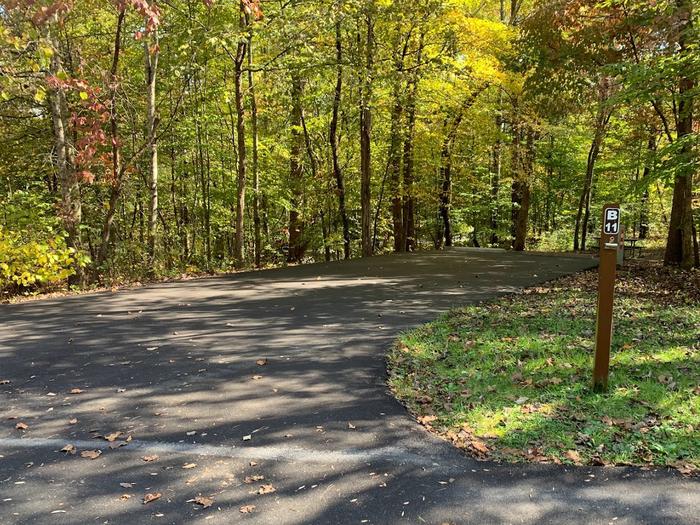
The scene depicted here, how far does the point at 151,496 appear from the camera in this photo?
9.44ft

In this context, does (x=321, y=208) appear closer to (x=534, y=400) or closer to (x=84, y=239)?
(x=84, y=239)

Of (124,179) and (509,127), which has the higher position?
(509,127)

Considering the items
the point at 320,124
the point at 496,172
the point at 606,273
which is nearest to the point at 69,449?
the point at 606,273

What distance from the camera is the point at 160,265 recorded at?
1309 centimetres

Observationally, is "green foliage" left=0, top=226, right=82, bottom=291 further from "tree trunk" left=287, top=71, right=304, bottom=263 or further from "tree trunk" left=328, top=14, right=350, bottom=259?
"tree trunk" left=287, top=71, right=304, bottom=263


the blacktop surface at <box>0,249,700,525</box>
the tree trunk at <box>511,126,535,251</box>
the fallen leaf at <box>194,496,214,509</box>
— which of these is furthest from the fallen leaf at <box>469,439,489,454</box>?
the tree trunk at <box>511,126,535,251</box>

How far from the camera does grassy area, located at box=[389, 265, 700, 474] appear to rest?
11.2 ft

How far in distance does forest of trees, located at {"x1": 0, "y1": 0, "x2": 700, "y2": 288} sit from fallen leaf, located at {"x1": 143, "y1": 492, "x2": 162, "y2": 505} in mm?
3555

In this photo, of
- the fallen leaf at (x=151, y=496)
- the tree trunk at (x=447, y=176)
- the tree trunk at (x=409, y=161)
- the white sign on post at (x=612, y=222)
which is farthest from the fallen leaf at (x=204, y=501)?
the tree trunk at (x=447, y=176)

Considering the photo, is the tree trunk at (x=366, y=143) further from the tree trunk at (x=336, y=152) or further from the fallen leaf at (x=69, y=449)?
the fallen leaf at (x=69, y=449)

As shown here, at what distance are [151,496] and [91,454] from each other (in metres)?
0.78

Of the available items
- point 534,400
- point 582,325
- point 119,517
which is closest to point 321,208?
point 582,325

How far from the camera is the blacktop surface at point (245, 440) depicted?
2.75 m

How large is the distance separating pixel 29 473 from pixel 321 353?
2.92 meters
